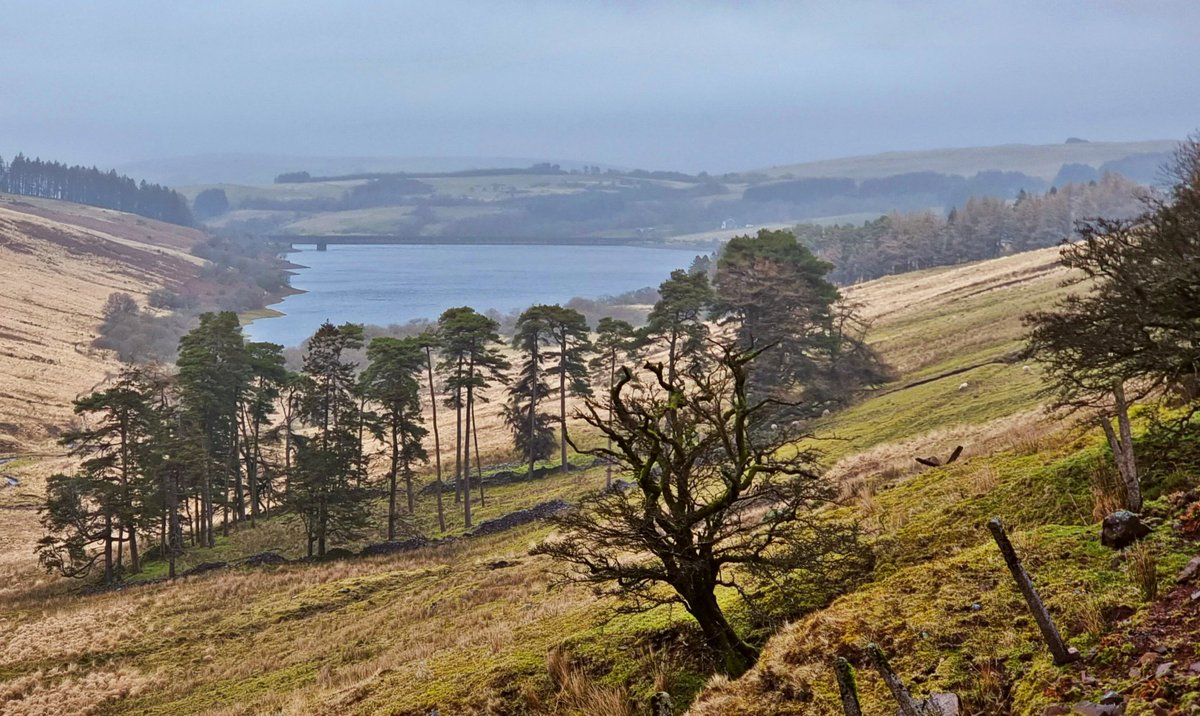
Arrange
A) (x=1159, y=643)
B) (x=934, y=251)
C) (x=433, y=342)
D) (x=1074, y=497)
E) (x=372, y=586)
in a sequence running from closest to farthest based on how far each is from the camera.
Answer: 1. (x=1159, y=643)
2. (x=1074, y=497)
3. (x=372, y=586)
4. (x=433, y=342)
5. (x=934, y=251)

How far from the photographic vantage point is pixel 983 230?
154750 millimetres

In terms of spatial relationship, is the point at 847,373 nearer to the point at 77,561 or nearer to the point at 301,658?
the point at 301,658

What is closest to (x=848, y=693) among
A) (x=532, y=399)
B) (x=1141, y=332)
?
(x=1141, y=332)

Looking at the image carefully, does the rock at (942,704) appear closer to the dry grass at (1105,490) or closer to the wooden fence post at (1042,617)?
the wooden fence post at (1042,617)

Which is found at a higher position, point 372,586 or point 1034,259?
point 1034,259

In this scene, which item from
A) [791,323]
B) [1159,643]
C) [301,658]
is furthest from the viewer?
[791,323]

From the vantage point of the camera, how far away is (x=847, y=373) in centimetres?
5772

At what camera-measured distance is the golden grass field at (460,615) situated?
43.9ft

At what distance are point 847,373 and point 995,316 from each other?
17.3 meters

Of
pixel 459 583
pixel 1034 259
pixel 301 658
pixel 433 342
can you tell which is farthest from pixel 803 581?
pixel 1034 259

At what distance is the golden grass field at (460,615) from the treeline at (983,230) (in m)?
95.1

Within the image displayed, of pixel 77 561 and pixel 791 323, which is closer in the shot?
pixel 77 561

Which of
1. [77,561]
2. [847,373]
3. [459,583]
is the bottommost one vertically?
[77,561]

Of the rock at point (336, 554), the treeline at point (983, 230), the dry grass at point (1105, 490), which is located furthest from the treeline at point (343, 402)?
the treeline at point (983, 230)
